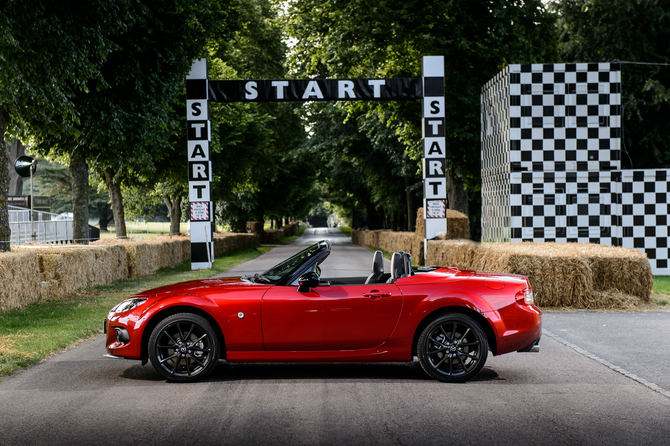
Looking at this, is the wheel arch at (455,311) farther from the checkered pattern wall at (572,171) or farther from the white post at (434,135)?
the white post at (434,135)

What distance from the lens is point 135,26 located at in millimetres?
15766

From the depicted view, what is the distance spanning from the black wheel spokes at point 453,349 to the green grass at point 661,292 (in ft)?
22.5

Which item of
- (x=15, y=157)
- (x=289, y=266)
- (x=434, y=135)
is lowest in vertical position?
(x=289, y=266)

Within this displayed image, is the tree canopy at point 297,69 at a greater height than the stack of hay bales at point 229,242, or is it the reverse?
the tree canopy at point 297,69

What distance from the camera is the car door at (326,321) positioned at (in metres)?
6.02

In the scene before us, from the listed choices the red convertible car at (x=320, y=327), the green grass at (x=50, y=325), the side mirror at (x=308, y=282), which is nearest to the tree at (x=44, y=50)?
the green grass at (x=50, y=325)

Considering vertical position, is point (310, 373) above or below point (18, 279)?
below

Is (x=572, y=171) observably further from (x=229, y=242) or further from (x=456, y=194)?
(x=229, y=242)

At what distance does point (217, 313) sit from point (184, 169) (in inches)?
819

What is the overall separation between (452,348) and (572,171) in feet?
34.2

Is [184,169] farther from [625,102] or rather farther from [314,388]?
[314,388]

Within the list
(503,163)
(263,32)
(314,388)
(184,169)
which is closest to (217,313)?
(314,388)

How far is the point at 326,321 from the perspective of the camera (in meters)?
6.03

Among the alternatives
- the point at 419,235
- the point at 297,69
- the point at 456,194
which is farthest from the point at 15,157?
the point at 419,235
